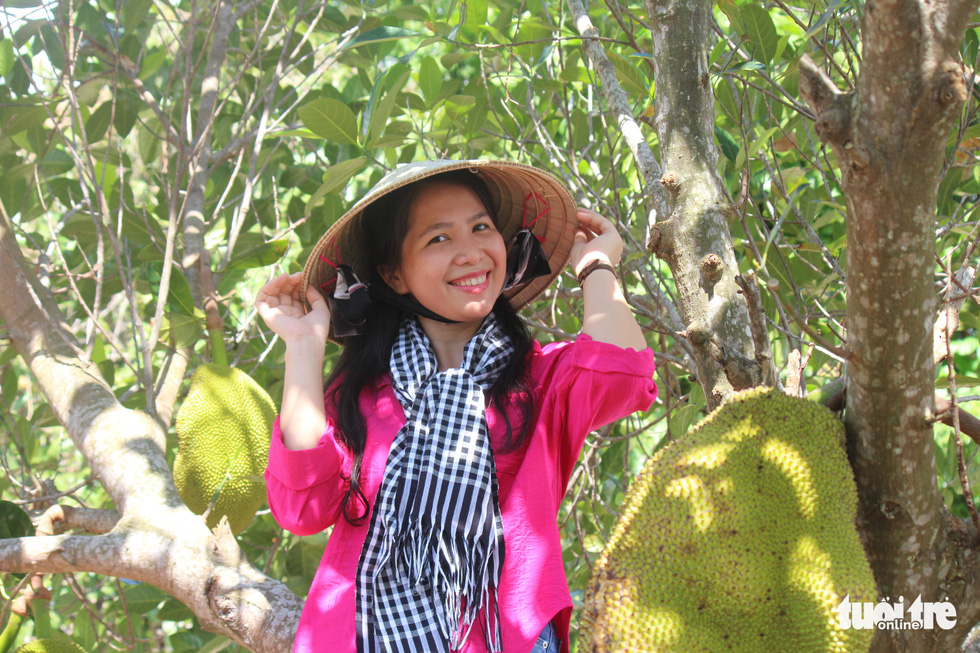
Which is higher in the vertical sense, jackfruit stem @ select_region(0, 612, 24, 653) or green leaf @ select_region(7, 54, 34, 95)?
green leaf @ select_region(7, 54, 34, 95)

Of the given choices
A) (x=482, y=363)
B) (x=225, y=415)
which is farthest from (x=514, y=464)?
(x=225, y=415)

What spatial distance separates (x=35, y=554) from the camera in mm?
1533

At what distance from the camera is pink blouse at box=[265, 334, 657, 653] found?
124 centimetres

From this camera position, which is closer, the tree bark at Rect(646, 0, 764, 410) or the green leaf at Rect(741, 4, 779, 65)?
the tree bark at Rect(646, 0, 764, 410)

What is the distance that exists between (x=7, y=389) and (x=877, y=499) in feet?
8.46

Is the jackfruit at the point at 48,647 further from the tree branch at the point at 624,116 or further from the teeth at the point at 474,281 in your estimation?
the tree branch at the point at 624,116

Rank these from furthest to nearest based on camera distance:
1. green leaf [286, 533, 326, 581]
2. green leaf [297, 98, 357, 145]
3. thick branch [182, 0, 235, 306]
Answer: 1. green leaf [286, 533, 326, 581]
2. thick branch [182, 0, 235, 306]
3. green leaf [297, 98, 357, 145]

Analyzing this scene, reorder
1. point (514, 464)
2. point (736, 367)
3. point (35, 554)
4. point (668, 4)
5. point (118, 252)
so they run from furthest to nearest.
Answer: point (118, 252) < point (35, 554) < point (514, 464) < point (668, 4) < point (736, 367)

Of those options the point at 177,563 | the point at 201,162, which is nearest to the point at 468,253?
the point at 177,563

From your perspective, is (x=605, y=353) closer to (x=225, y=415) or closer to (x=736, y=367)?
(x=736, y=367)

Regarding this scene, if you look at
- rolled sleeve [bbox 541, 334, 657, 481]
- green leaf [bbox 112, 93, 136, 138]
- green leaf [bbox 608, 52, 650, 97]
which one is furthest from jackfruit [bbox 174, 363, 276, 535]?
green leaf [bbox 608, 52, 650, 97]

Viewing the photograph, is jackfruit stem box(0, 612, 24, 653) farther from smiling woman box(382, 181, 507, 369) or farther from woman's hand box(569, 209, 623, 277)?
woman's hand box(569, 209, 623, 277)

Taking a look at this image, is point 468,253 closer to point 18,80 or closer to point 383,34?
point 383,34

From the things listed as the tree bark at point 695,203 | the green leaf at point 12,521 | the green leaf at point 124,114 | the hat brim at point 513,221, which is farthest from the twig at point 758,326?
the green leaf at point 124,114
